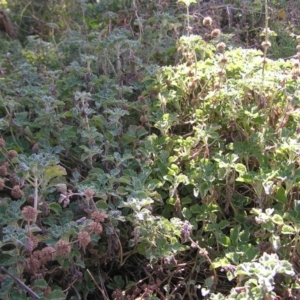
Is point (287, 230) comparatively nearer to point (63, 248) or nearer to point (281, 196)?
point (281, 196)

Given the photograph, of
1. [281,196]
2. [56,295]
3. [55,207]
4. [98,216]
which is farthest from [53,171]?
[281,196]

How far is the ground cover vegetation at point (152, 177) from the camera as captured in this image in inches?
74.2

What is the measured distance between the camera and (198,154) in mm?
2311

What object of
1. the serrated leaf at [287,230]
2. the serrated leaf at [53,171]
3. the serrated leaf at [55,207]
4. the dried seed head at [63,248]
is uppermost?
the serrated leaf at [53,171]

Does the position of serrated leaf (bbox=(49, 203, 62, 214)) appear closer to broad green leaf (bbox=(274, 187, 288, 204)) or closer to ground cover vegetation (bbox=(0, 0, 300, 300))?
ground cover vegetation (bbox=(0, 0, 300, 300))

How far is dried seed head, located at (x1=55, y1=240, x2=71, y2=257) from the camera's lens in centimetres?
178

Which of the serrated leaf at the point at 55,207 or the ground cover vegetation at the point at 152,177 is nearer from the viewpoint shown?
the ground cover vegetation at the point at 152,177

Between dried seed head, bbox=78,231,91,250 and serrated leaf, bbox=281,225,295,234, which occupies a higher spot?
dried seed head, bbox=78,231,91,250

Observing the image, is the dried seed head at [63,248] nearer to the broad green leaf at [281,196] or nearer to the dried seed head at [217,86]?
the broad green leaf at [281,196]

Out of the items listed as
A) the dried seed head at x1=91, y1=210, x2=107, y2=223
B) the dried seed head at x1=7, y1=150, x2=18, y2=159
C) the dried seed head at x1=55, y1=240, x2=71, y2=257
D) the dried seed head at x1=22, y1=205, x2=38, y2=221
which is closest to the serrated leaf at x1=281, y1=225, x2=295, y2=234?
the dried seed head at x1=91, y1=210, x2=107, y2=223

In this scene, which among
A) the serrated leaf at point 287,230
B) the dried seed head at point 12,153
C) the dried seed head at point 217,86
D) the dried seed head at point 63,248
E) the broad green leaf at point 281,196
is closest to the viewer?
the dried seed head at point 63,248

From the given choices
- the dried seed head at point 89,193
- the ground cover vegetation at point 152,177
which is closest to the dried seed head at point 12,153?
the ground cover vegetation at point 152,177

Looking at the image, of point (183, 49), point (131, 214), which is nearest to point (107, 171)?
point (131, 214)

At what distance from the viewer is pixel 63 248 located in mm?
1776
